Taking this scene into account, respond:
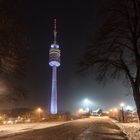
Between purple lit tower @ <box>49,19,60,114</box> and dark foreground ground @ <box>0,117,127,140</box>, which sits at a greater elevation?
purple lit tower @ <box>49,19,60,114</box>

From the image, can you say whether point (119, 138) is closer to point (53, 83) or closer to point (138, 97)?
point (138, 97)

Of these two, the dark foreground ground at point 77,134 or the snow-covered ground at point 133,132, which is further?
the dark foreground ground at point 77,134

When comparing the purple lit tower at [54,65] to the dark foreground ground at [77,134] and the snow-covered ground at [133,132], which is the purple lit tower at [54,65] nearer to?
the snow-covered ground at [133,132]

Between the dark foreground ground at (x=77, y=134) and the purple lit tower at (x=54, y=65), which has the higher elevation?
the purple lit tower at (x=54, y=65)

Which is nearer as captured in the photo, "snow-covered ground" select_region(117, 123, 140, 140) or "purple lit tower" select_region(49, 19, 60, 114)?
"snow-covered ground" select_region(117, 123, 140, 140)

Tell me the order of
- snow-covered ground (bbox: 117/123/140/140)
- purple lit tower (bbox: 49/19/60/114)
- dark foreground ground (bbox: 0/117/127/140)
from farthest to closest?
purple lit tower (bbox: 49/19/60/114) < dark foreground ground (bbox: 0/117/127/140) < snow-covered ground (bbox: 117/123/140/140)

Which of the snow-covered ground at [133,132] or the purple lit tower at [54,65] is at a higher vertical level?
the purple lit tower at [54,65]

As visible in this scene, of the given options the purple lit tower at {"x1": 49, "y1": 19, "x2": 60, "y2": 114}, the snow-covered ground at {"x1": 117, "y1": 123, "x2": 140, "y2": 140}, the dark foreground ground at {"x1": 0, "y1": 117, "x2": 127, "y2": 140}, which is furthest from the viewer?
the purple lit tower at {"x1": 49, "y1": 19, "x2": 60, "y2": 114}

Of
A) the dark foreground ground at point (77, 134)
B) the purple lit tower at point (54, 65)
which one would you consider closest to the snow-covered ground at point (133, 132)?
the dark foreground ground at point (77, 134)

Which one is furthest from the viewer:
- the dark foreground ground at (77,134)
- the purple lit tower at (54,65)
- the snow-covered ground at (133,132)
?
the purple lit tower at (54,65)

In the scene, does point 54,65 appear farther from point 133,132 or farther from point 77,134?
point 133,132

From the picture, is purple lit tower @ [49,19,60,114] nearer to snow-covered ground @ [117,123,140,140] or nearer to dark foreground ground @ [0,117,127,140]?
snow-covered ground @ [117,123,140,140]

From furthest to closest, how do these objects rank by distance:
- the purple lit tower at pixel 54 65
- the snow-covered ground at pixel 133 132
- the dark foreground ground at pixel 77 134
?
the purple lit tower at pixel 54 65 < the dark foreground ground at pixel 77 134 < the snow-covered ground at pixel 133 132

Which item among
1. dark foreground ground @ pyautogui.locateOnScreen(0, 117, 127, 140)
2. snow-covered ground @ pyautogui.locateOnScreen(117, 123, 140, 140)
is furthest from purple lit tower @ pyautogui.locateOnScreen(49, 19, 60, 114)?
dark foreground ground @ pyautogui.locateOnScreen(0, 117, 127, 140)
